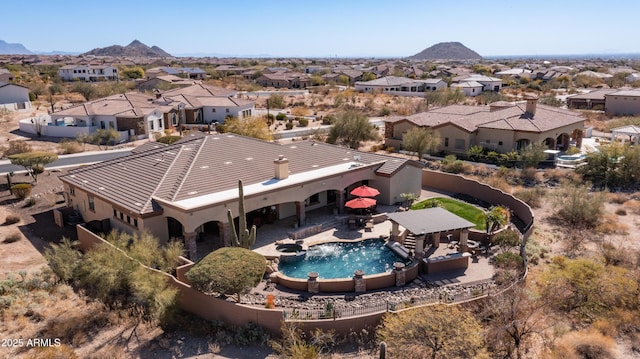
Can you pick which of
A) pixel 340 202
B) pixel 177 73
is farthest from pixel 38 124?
pixel 177 73

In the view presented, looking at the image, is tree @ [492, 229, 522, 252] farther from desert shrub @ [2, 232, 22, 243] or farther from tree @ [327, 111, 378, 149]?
desert shrub @ [2, 232, 22, 243]

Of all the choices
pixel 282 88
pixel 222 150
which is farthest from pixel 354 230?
pixel 282 88

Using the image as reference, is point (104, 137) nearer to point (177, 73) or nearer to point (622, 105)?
point (622, 105)

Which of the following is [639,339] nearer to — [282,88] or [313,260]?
[313,260]

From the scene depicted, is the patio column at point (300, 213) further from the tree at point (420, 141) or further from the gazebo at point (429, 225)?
the tree at point (420, 141)

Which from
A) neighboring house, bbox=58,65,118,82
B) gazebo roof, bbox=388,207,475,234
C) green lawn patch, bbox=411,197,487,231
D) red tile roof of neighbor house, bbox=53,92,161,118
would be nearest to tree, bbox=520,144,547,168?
→ green lawn patch, bbox=411,197,487,231

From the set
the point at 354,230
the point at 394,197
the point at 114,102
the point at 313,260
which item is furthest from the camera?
the point at 114,102

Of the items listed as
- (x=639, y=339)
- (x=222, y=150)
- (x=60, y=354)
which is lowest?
(x=639, y=339)

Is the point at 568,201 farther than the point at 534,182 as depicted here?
No
